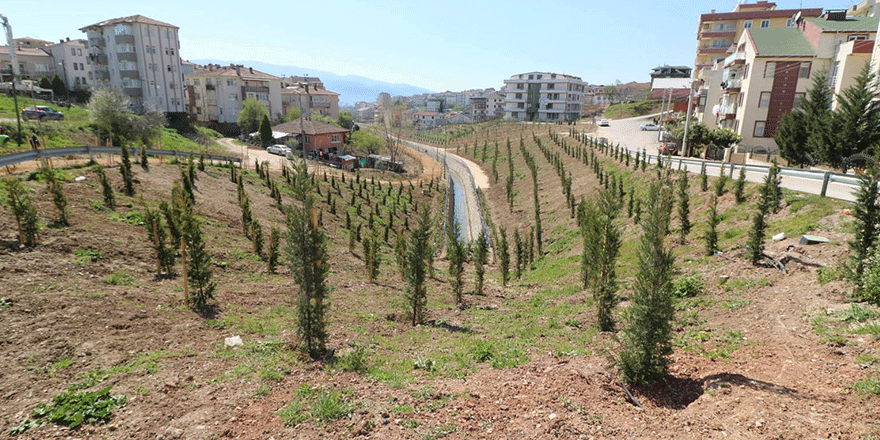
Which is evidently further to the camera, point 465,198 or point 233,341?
point 465,198

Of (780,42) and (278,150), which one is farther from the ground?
(780,42)

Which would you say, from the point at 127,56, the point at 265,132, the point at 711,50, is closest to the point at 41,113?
the point at 127,56

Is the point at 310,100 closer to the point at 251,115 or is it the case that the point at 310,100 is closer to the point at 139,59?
the point at 251,115

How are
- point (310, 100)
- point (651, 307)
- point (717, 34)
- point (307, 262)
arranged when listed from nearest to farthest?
point (651, 307), point (307, 262), point (717, 34), point (310, 100)

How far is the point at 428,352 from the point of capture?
10.5 metres

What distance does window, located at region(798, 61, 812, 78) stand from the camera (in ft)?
115

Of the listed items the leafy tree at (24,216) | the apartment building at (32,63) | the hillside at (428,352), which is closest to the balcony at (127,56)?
the apartment building at (32,63)

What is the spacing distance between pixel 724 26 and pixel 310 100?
72361 mm

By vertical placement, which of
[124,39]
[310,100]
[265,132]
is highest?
[124,39]

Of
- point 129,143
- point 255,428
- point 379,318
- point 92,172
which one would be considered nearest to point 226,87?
point 129,143

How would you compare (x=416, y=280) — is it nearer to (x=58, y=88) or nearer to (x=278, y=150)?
(x=278, y=150)

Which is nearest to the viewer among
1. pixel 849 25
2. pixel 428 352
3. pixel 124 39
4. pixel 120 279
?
pixel 428 352

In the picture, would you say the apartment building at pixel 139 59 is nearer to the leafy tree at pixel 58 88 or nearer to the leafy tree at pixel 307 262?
the leafy tree at pixel 58 88

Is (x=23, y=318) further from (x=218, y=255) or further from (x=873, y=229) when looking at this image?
(x=873, y=229)
